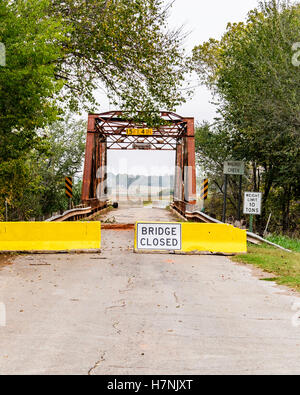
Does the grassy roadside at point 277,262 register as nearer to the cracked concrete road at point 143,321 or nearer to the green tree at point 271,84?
the cracked concrete road at point 143,321

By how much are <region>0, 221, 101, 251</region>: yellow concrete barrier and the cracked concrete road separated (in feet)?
5.35

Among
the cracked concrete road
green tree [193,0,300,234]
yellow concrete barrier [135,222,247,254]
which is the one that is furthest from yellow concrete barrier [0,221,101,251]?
green tree [193,0,300,234]

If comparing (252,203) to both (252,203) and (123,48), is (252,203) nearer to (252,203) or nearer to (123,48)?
(252,203)

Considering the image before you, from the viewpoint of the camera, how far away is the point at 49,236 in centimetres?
1164

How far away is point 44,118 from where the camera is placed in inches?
465

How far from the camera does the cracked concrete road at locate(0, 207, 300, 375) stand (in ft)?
13.9

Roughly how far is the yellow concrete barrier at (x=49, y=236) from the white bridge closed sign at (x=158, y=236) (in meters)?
1.12

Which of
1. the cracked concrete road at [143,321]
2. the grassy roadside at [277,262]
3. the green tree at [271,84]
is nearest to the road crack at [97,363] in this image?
the cracked concrete road at [143,321]

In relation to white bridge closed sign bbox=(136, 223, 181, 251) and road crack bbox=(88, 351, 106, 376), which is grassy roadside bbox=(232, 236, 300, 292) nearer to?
white bridge closed sign bbox=(136, 223, 181, 251)

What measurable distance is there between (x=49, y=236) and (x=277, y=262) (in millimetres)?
5582

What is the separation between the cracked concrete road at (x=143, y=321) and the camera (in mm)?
4234

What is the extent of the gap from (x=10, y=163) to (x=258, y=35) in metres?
12.2

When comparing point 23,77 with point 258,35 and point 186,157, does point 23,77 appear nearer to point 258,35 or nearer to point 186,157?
point 258,35

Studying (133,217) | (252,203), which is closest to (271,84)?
(252,203)
